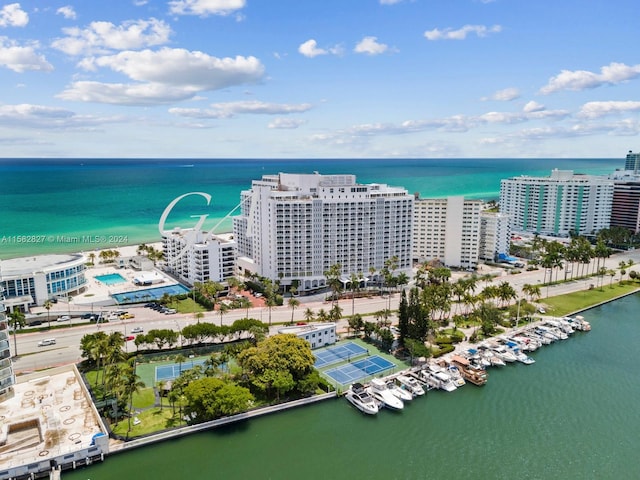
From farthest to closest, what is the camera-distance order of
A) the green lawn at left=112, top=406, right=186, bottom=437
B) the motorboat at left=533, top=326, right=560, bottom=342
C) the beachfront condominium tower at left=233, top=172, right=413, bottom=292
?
the beachfront condominium tower at left=233, top=172, right=413, bottom=292 → the motorboat at left=533, top=326, right=560, bottom=342 → the green lawn at left=112, top=406, right=186, bottom=437

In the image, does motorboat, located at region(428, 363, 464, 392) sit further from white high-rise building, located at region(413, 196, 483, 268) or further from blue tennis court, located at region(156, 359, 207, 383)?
white high-rise building, located at region(413, 196, 483, 268)

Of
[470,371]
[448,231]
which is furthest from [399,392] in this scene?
[448,231]

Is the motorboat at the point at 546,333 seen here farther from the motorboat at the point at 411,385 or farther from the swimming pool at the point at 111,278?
the swimming pool at the point at 111,278

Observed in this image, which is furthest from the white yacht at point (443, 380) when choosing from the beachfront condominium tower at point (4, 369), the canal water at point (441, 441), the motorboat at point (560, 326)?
the beachfront condominium tower at point (4, 369)

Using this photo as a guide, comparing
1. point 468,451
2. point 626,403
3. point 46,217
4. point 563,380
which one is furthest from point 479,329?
point 46,217

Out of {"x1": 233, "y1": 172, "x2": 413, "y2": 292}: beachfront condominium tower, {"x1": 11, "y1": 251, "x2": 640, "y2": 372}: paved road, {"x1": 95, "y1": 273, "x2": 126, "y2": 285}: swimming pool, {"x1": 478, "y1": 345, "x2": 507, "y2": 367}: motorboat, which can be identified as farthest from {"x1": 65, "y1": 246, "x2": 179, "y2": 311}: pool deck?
{"x1": 478, "y1": 345, "x2": 507, "y2": 367}: motorboat

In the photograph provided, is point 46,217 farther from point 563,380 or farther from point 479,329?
point 563,380

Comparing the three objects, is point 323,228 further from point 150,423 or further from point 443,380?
point 150,423

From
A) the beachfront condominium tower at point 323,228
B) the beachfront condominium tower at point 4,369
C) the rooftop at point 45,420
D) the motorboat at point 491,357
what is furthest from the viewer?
the beachfront condominium tower at point 323,228
